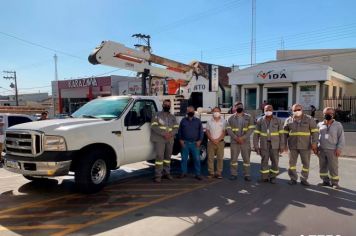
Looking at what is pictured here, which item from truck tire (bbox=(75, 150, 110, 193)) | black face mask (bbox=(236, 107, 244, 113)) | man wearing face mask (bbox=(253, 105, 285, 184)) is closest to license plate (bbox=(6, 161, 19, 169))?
truck tire (bbox=(75, 150, 110, 193))

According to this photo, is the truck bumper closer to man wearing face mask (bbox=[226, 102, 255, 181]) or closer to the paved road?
the paved road

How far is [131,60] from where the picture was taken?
881 cm

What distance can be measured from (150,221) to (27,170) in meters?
2.74

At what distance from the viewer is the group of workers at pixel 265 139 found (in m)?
7.51

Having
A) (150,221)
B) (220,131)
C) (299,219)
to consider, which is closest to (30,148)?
(150,221)

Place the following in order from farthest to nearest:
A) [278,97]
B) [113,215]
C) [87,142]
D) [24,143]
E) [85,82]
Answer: [85,82]
[278,97]
[87,142]
[24,143]
[113,215]

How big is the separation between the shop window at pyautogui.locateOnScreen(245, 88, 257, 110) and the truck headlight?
25.4 meters

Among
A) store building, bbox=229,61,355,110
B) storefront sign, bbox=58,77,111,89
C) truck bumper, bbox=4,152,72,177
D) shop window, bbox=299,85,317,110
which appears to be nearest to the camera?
truck bumper, bbox=4,152,72,177

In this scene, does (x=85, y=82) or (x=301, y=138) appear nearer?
(x=301, y=138)

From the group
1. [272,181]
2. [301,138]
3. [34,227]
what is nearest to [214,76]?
[272,181]

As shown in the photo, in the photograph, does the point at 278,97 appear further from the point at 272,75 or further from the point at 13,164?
the point at 13,164

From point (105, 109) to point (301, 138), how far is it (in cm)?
458

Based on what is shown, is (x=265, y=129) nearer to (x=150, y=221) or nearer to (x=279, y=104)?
(x=150, y=221)

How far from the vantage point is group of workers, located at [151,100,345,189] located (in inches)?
296
